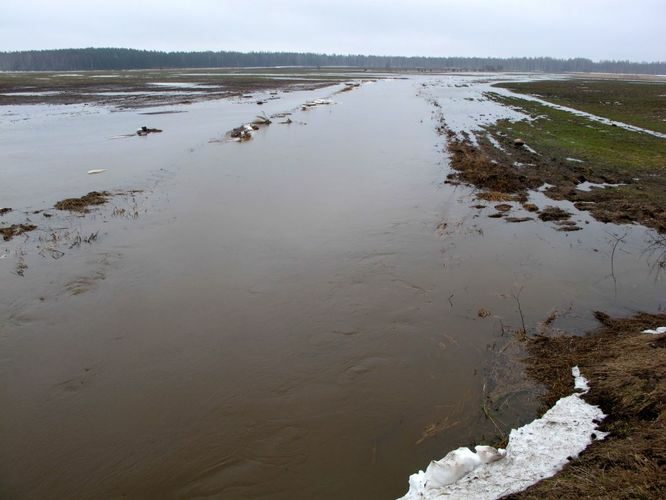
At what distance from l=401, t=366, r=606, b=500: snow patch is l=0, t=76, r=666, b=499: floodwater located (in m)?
0.43

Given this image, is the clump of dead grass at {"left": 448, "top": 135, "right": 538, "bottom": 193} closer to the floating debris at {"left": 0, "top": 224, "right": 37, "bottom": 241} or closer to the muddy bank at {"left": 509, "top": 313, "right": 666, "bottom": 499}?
the muddy bank at {"left": 509, "top": 313, "right": 666, "bottom": 499}

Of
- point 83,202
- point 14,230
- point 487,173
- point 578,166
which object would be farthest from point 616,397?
point 578,166

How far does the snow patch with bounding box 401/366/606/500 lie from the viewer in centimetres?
464

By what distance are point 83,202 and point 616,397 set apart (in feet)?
53.2

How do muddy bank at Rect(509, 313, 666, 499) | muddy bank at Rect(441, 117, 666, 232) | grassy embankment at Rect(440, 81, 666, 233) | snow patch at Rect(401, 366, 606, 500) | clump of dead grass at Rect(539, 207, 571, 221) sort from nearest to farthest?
1. muddy bank at Rect(509, 313, 666, 499)
2. snow patch at Rect(401, 366, 606, 500)
3. clump of dead grass at Rect(539, 207, 571, 221)
4. muddy bank at Rect(441, 117, 666, 232)
5. grassy embankment at Rect(440, 81, 666, 233)

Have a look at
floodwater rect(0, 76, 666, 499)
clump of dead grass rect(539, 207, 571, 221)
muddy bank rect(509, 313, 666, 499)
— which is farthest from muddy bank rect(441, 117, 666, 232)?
muddy bank rect(509, 313, 666, 499)

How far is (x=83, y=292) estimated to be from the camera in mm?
9523

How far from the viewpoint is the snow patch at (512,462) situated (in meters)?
4.64

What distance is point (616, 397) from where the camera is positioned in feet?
18.8

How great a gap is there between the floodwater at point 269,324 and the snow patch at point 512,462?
17.0 inches

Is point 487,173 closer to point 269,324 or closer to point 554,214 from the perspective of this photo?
point 554,214

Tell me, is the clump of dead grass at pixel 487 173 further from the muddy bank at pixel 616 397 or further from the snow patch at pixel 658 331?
the snow patch at pixel 658 331

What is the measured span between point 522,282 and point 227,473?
7.69m

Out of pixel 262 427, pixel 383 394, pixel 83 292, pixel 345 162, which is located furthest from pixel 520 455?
pixel 345 162
